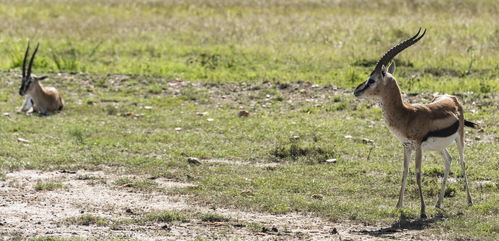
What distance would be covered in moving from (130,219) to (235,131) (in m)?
5.45

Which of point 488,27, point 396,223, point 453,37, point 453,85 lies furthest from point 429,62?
point 396,223

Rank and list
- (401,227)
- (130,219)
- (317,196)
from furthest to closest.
A: (317,196)
(130,219)
(401,227)

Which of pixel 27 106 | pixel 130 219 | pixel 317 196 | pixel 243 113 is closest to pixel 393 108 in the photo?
pixel 317 196

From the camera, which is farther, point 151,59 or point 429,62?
point 151,59

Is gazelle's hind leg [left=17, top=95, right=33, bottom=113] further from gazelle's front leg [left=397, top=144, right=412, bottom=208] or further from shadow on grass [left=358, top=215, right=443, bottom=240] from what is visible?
shadow on grass [left=358, top=215, right=443, bottom=240]

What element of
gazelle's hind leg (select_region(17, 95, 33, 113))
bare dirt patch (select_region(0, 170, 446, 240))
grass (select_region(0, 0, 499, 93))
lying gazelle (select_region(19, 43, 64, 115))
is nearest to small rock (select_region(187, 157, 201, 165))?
bare dirt patch (select_region(0, 170, 446, 240))

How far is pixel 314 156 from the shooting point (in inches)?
464

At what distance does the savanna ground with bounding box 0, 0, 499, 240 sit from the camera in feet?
27.9

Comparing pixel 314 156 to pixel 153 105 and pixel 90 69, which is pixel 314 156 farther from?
pixel 90 69

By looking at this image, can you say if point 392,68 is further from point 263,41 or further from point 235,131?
point 263,41

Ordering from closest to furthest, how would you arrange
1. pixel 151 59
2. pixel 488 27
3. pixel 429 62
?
pixel 429 62, pixel 151 59, pixel 488 27

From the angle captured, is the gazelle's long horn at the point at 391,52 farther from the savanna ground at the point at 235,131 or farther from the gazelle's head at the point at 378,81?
the savanna ground at the point at 235,131

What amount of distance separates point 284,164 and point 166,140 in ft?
8.01

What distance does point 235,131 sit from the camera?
13734mm
